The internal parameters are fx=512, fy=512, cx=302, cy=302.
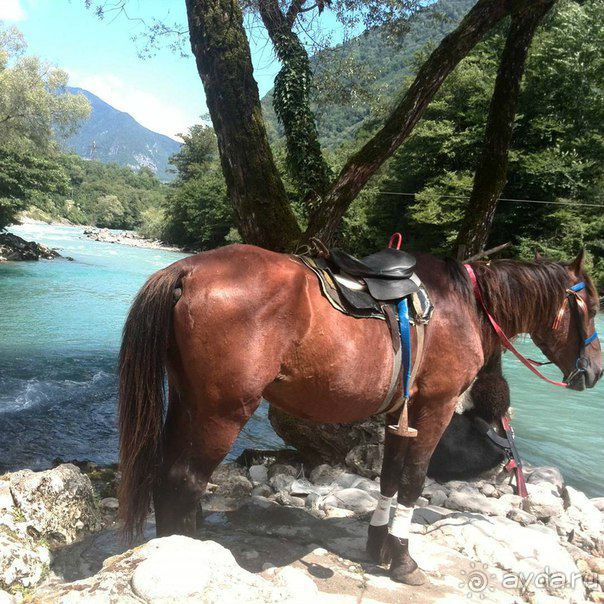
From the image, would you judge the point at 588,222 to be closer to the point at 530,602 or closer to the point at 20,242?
the point at 530,602

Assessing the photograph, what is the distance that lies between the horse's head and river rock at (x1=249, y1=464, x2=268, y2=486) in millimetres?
2675

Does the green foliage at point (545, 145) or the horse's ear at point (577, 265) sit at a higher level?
the green foliage at point (545, 145)

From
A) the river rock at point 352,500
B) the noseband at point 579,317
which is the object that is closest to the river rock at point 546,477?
the river rock at point 352,500

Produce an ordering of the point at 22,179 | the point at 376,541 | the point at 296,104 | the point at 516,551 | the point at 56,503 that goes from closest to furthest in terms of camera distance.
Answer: the point at 376,541
the point at 56,503
the point at 516,551
the point at 296,104
the point at 22,179

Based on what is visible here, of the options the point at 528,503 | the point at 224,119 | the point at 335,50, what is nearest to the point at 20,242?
the point at 335,50

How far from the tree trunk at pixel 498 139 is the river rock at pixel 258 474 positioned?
3.12 metres

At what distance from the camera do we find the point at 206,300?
90.9 inches

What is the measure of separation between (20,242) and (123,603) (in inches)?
1127

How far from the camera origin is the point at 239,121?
15.5 feet

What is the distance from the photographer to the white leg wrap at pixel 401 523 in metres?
2.87

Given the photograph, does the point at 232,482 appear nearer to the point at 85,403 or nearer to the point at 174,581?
the point at 174,581

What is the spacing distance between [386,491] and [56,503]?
6.66ft

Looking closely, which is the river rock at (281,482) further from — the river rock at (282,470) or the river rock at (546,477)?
the river rock at (546,477)

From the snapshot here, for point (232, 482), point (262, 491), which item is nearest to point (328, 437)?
point (262, 491)
